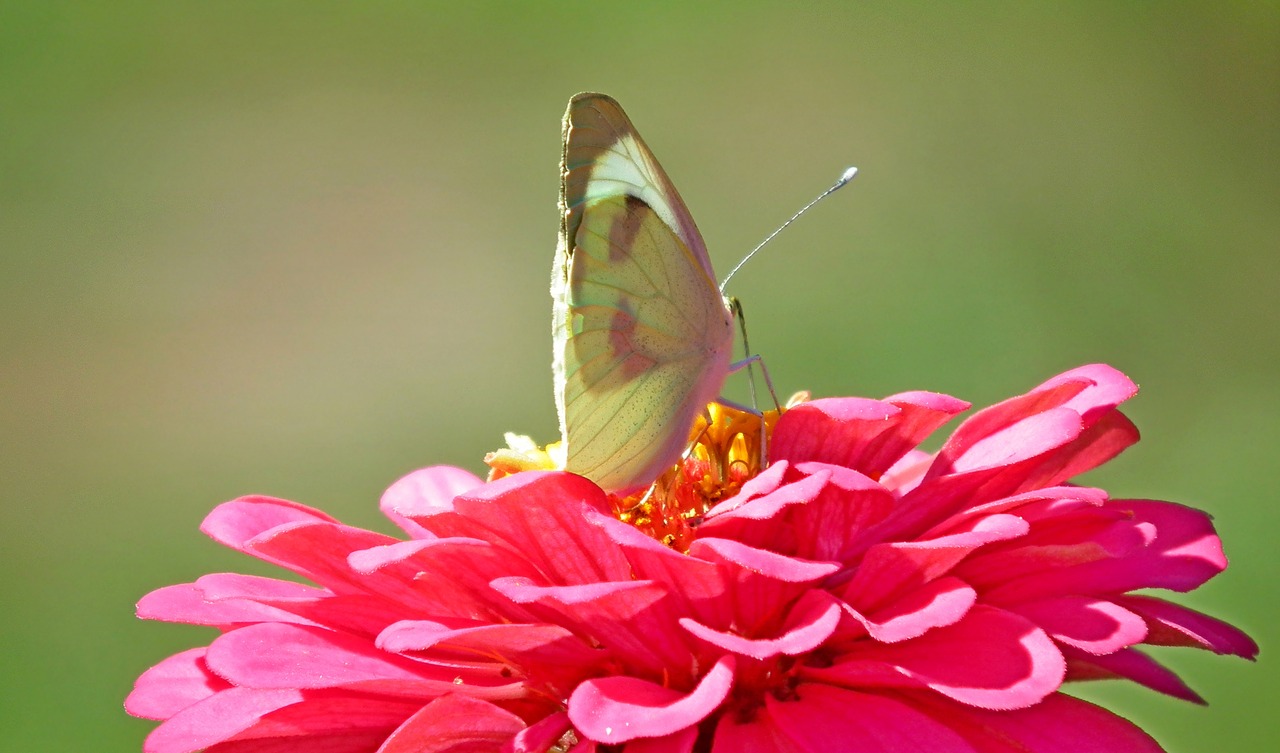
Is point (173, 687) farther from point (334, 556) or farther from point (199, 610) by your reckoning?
point (334, 556)

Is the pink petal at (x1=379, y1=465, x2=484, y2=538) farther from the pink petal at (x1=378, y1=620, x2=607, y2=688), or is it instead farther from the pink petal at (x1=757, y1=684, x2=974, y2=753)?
the pink petal at (x1=757, y1=684, x2=974, y2=753)

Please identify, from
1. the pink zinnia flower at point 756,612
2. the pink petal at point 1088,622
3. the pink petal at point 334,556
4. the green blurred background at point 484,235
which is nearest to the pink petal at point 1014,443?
the pink zinnia flower at point 756,612

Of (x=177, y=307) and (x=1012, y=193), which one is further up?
(x=177, y=307)

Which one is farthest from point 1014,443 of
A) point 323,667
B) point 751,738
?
point 323,667

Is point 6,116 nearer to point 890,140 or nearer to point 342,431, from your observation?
point 342,431

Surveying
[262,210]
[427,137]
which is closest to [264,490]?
[262,210]

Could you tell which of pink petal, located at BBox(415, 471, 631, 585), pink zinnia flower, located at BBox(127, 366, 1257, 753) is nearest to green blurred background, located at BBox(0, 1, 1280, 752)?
pink zinnia flower, located at BBox(127, 366, 1257, 753)

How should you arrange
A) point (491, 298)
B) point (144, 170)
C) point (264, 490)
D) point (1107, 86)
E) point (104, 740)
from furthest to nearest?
point (144, 170), point (1107, 86), point (491, 298), point (264, 490), point (104, 740)
